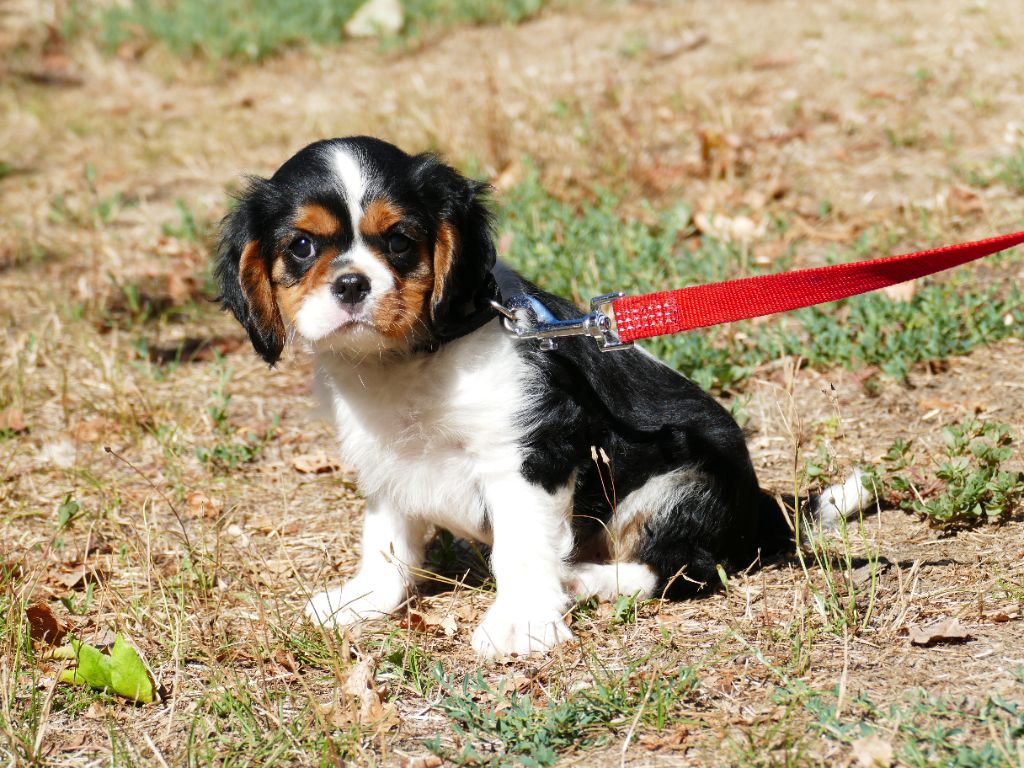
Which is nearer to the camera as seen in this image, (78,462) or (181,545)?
(181,545)

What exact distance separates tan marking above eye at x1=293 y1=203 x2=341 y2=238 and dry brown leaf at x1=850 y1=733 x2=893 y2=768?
6.62 feet

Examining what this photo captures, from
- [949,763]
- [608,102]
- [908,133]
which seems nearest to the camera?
[949,763]

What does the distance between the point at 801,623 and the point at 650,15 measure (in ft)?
27.8

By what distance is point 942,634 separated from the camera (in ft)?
10.3

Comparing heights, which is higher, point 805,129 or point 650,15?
point 650,15

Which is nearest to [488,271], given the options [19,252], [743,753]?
[743,753]

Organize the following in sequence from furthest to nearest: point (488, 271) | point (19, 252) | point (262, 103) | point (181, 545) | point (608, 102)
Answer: point (262, 103) → point (608, 102) → point (19, 252) → point (181, 545) → point (488, 271)

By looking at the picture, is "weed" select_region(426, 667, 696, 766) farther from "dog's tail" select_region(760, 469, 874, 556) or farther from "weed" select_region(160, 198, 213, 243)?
"weed" select_region(160, 198, 213, 243)

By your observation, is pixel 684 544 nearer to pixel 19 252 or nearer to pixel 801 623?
pixel 801 623

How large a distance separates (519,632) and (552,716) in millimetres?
579

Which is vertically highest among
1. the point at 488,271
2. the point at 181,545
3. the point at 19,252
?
the point at 488,271

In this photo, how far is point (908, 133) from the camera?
7.68 meters

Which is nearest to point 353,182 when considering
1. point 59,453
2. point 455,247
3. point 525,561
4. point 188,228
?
point 455,247

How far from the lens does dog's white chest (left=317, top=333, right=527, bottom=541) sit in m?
3.54
